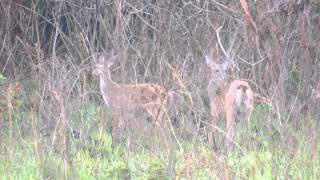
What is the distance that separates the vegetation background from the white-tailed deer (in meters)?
0.13

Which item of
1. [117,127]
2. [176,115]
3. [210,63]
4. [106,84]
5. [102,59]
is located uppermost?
[210,63]

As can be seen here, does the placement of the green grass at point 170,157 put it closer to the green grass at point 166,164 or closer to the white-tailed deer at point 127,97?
the green grass at point 166,164

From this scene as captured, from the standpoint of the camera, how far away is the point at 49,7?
12.0 m

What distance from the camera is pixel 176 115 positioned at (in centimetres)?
643

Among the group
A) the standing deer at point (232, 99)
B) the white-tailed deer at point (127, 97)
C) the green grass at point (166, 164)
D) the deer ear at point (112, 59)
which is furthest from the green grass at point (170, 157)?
Result: the deer ear at point (112, 59)

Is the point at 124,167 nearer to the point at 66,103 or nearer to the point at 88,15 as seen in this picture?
the point at 66,103

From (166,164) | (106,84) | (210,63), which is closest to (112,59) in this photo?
(106,84)

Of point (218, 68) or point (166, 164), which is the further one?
point (218, 68)

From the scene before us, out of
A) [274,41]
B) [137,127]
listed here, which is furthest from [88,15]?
[274,41]

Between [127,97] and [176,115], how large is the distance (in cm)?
163

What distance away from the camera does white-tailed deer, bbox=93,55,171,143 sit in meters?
6.30

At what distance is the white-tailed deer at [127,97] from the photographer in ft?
20.7

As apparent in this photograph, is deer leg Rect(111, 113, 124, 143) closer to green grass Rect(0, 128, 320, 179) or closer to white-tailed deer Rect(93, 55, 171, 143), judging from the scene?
white-tailed deer Rect(93, 55, 171, 143)

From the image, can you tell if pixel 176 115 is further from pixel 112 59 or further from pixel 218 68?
pixel 112 59
